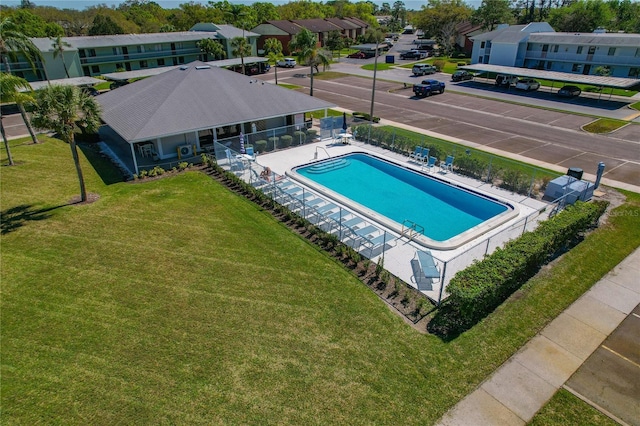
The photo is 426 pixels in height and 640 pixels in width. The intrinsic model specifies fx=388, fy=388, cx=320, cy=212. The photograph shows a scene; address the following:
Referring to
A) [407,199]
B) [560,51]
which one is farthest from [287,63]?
[407,199]

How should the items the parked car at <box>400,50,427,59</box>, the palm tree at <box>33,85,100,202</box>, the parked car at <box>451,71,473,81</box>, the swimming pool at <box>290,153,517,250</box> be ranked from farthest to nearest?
the parked car at <box>400,50,427,59</box> → the parked car at <box>451,71,473,81</box> → the swimming pool at <box>290,153,517,250</box> → the palm tree at <box>33,85,100,202</box>

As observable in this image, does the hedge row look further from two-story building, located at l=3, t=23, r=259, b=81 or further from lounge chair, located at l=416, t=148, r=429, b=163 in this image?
two-story building, located at l=3, t=23, r=259, b=81

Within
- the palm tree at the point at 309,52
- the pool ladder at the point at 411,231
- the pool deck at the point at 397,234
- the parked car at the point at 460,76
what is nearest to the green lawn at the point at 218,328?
the pool deck at the point at 397,234

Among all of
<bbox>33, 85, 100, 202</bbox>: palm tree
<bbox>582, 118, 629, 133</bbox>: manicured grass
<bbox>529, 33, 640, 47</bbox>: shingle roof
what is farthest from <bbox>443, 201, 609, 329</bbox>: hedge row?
<bbox>529, 33, 640, 47</bbox>: shingle roof

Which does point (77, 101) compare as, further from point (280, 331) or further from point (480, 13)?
point (480, 13)

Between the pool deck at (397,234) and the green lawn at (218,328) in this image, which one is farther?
the pool deck at (397,234)

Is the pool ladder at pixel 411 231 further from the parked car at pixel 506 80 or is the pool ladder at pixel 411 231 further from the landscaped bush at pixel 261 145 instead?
the parked car at pixel 506 80
